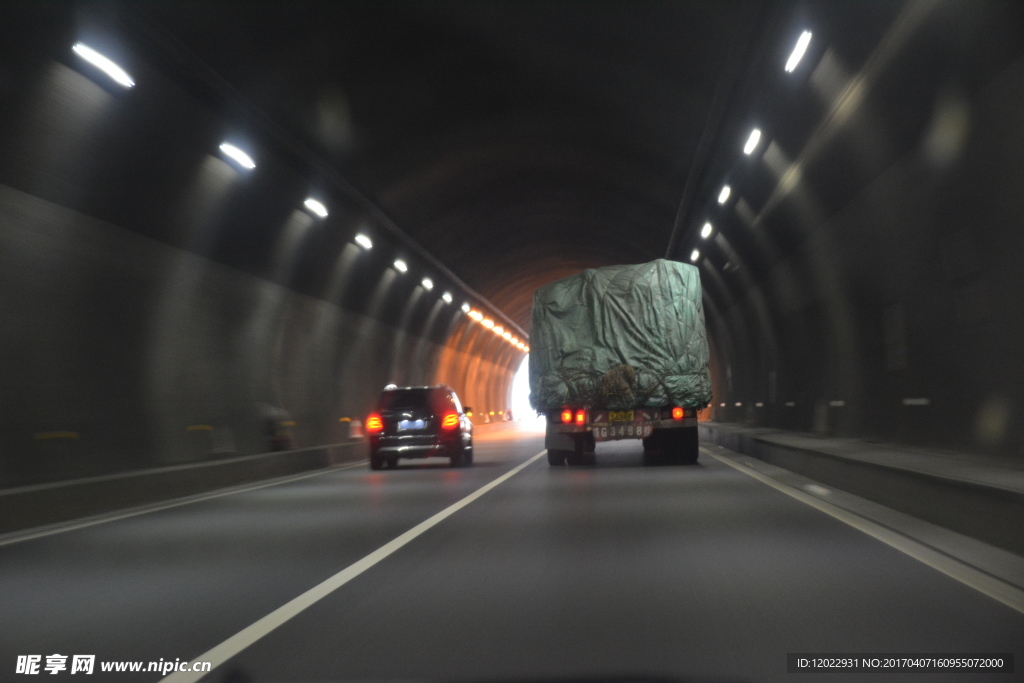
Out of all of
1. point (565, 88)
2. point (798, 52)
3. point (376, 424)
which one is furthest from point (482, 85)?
point (376, 424)

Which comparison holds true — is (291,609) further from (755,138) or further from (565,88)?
(755,138)

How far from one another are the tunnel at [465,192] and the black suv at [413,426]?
3.11 ft

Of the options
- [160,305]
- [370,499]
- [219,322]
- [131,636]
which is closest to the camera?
[131,636]

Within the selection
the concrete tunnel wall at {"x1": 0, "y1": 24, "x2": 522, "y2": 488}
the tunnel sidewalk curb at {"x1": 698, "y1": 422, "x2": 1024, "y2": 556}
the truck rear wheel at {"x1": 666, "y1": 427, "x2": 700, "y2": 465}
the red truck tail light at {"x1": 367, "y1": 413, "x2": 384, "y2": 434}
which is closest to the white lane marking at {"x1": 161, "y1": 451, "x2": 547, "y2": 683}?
the tunnel sidewalk curb at {"x1": 698, "y1": 422, "x2": 1024, "y2": 556}

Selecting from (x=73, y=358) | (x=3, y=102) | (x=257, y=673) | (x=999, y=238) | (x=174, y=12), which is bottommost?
(x=257, y=673)

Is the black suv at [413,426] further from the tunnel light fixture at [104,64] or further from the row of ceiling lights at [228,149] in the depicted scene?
the tunnel light fixture at [104,64]

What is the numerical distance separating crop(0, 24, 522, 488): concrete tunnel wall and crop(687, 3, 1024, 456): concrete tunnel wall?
30.1 feet

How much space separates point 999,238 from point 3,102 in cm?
1199

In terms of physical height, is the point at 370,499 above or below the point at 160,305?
below

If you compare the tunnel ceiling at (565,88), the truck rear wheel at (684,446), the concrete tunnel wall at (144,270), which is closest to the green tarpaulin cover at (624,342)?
the truck rear wheel at (684,446)

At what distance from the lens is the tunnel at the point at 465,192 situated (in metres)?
14.4

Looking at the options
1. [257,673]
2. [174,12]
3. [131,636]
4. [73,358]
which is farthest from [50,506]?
[257,673]

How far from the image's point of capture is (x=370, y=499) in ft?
56.0

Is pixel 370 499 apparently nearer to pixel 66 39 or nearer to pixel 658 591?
pixel 66 39
